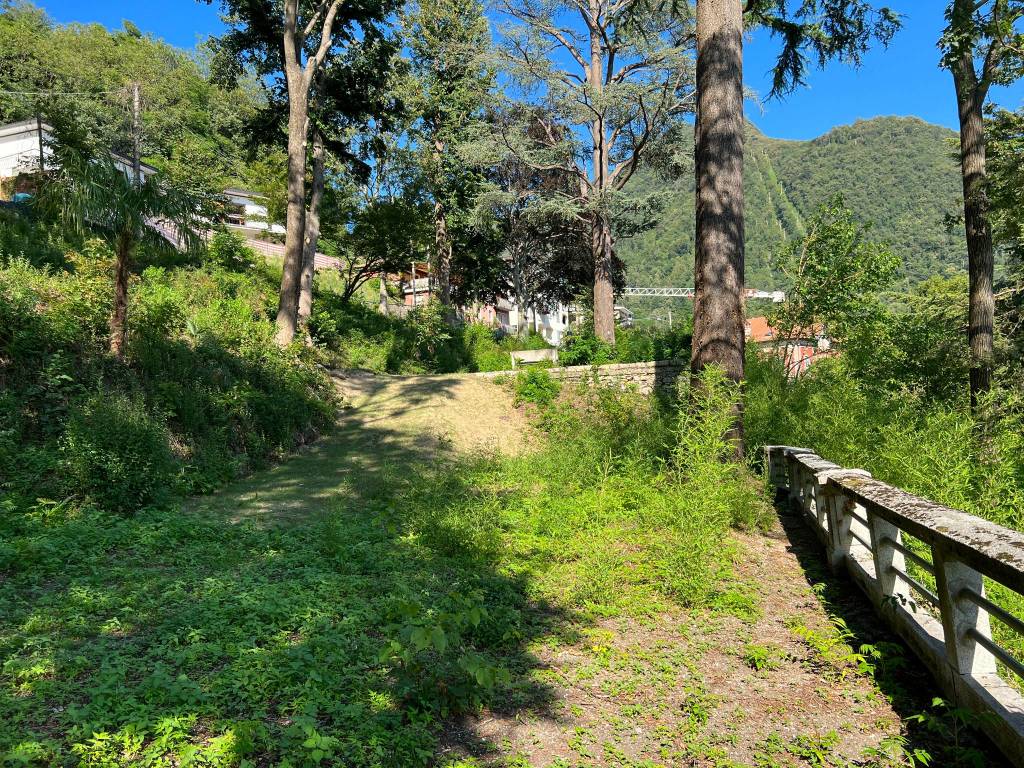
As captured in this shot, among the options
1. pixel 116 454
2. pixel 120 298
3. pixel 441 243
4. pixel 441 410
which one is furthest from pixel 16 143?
pixel 116 454

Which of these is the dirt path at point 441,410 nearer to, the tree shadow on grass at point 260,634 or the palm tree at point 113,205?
the palm tree at point 113,205

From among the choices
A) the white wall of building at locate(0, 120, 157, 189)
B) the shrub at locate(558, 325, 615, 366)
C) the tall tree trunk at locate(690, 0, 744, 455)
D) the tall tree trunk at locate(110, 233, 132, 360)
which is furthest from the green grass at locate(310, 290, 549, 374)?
the white wall of building at locate(0, 120, 157, 189)

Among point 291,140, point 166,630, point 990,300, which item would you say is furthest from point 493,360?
point 166,630

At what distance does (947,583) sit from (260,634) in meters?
3.89

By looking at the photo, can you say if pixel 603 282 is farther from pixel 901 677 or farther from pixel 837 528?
pixel 901 677

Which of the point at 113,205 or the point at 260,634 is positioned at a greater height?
the point at 113,205

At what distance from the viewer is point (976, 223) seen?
10383 mm

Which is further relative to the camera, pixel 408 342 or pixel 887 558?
pixel 408 342

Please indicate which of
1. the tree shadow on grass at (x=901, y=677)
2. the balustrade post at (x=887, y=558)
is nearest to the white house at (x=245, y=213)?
the tree shadow on grass at (x=901, y=677)

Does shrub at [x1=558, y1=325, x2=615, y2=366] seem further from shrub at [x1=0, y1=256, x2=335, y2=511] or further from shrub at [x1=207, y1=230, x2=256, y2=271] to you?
shrub at [x1=207, y1=230, x2=256, y2=271]

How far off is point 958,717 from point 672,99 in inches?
790

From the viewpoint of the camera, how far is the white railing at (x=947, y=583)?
2.55 m

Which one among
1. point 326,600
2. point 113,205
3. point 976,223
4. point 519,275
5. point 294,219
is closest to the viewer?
point 326,600

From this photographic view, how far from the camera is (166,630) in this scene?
Answer: 3.76 metres
